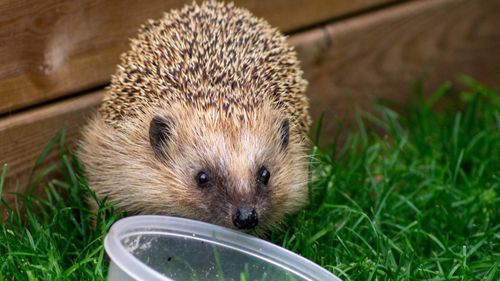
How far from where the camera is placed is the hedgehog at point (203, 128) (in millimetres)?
2738

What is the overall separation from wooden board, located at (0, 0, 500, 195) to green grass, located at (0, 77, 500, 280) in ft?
0.79

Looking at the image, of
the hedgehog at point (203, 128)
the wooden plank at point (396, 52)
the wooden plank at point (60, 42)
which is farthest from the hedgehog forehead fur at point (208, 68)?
the wooden plank at point (396, 52)

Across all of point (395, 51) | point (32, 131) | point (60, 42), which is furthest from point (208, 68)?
point (395, 51)

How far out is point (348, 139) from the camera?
3934 mm

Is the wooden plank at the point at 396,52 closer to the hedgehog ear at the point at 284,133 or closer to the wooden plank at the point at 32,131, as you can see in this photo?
the hedgehog ear at the point at 284,133

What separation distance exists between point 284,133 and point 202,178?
351mm

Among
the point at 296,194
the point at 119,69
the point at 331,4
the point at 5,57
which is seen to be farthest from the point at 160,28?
the point at 331,4

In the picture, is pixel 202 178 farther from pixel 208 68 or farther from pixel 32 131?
pixel 32 131

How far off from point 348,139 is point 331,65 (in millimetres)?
376

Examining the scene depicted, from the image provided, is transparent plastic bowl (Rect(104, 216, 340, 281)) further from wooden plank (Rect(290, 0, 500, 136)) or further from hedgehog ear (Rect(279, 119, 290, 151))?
wooden plank (Rect(290, 0, 500, 136))

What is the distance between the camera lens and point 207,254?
2615mm

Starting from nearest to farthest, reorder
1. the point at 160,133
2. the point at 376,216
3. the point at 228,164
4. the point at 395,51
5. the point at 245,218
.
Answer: the point at 245,218, the point at 228,164, the point at 160,133, the point at 376,216, the point at 395,51

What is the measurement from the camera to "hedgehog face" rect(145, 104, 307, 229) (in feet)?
8.77

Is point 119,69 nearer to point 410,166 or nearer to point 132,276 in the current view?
point 132,276
